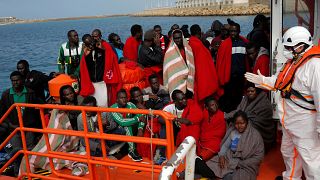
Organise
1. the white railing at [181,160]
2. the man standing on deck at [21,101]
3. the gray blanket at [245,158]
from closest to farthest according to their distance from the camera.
→ the white railing at [181,160] → the gray blanket at [245,158] → the man standing on deck at [21,101]

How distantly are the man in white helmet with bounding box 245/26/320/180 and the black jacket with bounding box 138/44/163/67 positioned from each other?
2660mm

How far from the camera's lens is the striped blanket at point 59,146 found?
→ 4.59m

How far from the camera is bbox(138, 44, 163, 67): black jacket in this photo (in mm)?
6012

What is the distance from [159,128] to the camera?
17.0 ft

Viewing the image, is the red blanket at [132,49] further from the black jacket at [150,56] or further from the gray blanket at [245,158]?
the gray blanket at [245,158]

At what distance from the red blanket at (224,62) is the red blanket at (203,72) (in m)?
0.13

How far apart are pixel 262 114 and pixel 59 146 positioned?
265 centimetres

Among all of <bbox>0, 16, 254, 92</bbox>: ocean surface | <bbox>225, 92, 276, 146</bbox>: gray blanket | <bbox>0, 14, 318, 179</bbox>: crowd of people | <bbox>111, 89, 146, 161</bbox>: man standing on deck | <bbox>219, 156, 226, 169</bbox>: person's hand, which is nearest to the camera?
<bbox>219, 156, 226, 169</bbox>: person's hand

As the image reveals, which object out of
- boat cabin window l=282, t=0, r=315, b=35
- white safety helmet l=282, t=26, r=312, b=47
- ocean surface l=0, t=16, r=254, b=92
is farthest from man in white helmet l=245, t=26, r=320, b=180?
ocean surface l=0, t=16, r=254, b=92

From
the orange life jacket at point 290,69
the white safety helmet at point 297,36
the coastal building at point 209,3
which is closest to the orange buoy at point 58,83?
the orange life jacket at point 290,69

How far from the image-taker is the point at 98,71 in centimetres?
572

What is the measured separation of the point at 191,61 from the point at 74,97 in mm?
1804

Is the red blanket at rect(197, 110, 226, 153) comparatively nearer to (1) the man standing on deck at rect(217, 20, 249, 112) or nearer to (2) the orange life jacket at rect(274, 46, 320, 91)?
(1) the man standing on deck at rect(217, 20, 249, 112)

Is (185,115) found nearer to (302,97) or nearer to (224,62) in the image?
(224,62)
